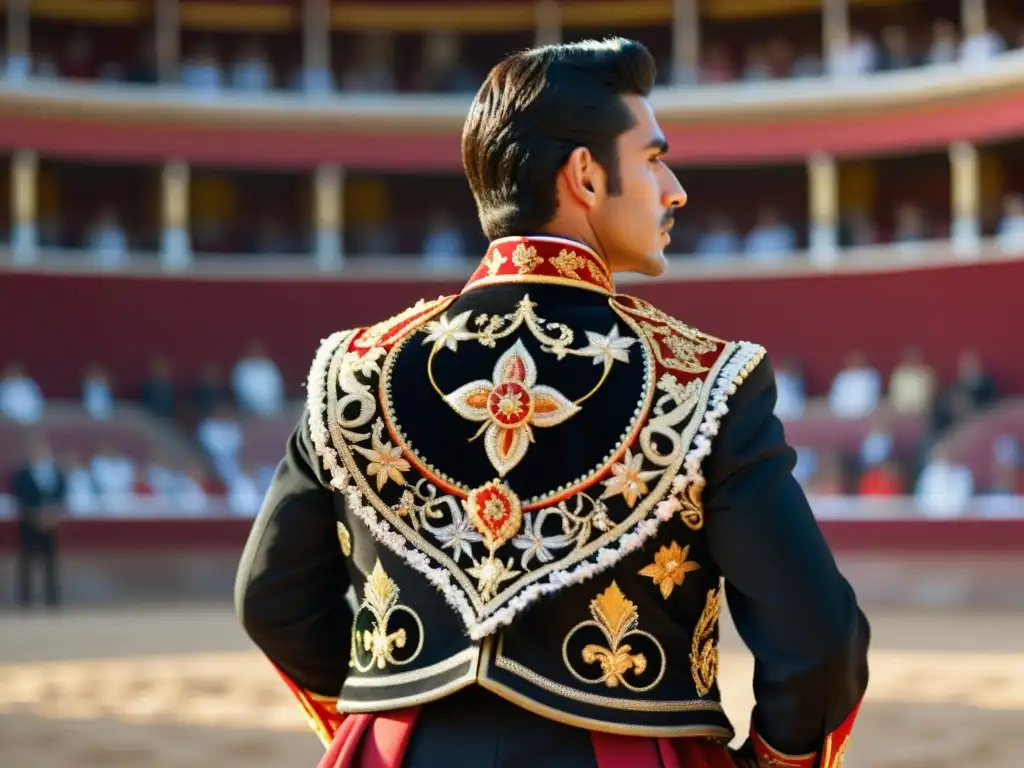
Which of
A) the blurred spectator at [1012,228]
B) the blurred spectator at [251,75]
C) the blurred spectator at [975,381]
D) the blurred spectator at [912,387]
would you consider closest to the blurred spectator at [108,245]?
the blurred spectator at [251,75]

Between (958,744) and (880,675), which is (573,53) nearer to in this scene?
(958,744)

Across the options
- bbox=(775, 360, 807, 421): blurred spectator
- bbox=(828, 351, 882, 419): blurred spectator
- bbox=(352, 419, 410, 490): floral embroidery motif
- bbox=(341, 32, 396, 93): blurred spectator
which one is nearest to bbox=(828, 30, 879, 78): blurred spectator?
bbox=(828, 351, 882, 419): blurred spectator

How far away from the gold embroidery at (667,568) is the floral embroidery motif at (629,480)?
0.06 m

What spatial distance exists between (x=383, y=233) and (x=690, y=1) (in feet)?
17.1

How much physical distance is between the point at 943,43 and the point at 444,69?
6.11 meters

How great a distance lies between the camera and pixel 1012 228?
17625mm

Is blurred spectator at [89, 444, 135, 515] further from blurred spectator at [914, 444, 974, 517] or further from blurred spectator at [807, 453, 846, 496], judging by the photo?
blurred spectator at [914, 444, 974, 517]

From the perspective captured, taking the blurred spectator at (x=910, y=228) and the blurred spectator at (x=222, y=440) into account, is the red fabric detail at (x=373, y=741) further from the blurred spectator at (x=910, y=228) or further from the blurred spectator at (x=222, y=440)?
the blurred spectator at (x=910, y=228)

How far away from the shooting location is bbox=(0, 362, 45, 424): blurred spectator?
16047 millimetres

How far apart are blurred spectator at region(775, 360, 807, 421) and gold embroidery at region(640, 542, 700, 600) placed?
14.4 m

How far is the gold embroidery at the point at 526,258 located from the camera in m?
1.78

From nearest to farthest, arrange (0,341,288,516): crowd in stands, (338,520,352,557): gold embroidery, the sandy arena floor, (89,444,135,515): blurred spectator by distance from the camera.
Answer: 1. (338,520,352,557): gold embroidery
2. the sandy arena floor
3. (89,444,135,515): blurred spectator
4. (0,341,288,516): crowd in stands

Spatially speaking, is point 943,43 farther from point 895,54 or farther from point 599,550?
point 599,550

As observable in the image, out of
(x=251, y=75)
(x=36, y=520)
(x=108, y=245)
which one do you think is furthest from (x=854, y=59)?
(x=36, y=520)
